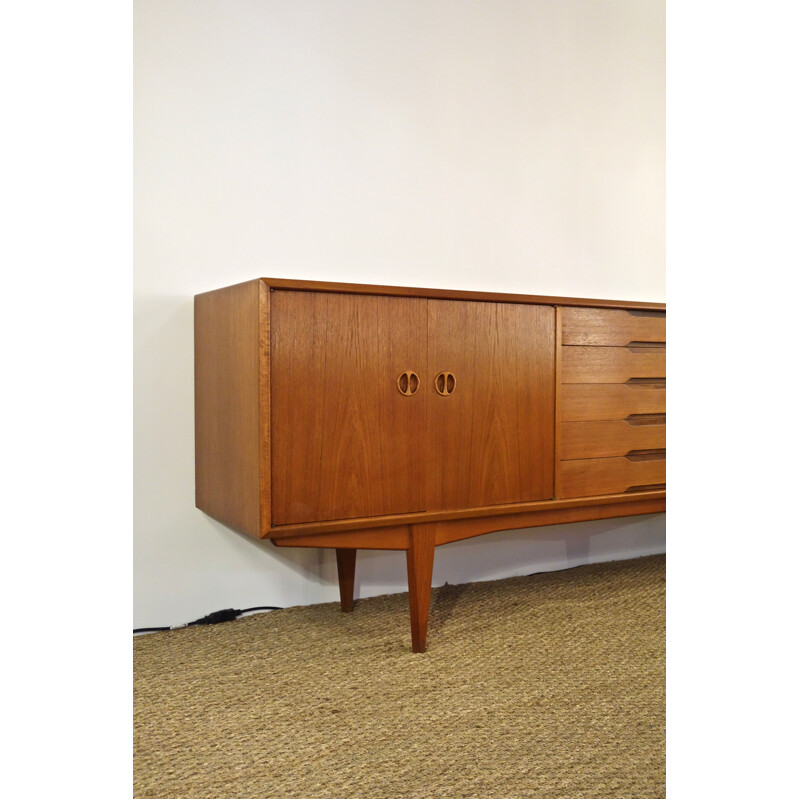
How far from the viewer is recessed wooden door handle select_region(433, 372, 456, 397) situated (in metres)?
1.65

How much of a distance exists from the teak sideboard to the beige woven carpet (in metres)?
0.18

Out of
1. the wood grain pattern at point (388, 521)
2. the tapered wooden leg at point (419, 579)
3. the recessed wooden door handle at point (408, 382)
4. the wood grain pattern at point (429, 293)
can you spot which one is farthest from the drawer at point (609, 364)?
the tapered wooden leg at point (419, 579)

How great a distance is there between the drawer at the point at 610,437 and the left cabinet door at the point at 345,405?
44 cm

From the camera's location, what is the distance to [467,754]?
117cm

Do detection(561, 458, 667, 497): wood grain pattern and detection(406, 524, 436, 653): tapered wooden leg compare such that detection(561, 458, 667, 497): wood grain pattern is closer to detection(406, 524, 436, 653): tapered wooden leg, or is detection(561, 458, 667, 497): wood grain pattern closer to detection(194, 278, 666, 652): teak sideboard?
detection(194, 278, 666, 652): teak sideboard

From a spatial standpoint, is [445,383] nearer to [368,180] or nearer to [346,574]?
[346,574]

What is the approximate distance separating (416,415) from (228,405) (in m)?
0.43

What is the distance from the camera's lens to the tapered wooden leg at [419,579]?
1.62m

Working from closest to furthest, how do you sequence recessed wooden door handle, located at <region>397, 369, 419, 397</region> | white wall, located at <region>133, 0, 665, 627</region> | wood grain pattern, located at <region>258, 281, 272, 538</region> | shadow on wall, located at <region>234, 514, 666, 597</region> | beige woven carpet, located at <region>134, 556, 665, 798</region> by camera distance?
1. beige woven carpet, located at <region>134, 556, 665, 798</region>
2. wood grain pattern, located at <region>258, 281, 272, 538</region>
3. recessed wooden door handle, located at <region>397, 369, 419, 397</region>
4. white wall, located at <region>133, 0, 665, 627</region>
5. shadow on wall, located at <region>234, 514, 666, 597</region>

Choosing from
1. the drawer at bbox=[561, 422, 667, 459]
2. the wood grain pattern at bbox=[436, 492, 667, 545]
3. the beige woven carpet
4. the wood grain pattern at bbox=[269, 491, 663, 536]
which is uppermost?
the drawer at bbox=[561, 422, 667, 459]

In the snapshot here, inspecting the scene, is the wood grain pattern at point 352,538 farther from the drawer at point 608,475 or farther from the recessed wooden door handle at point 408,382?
the drawer at point 608,475

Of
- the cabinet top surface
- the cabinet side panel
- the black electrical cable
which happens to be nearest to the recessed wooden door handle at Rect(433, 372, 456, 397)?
the cabinet top surface
